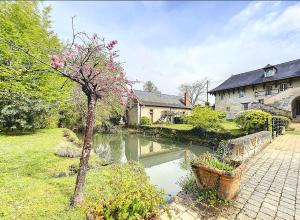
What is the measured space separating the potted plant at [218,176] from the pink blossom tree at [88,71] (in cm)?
218

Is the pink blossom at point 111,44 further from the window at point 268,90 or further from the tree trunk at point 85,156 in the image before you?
the window at point 268,90

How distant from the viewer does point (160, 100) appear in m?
29.2

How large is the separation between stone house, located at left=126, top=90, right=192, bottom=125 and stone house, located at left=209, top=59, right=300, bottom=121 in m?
6.49

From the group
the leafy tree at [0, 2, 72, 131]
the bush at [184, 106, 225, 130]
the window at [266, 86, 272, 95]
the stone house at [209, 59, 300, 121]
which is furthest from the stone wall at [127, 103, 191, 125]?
the leafy tree at [0, 2, 72, 131]

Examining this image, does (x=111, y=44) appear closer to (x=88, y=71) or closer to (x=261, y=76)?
(x=88, y=71)

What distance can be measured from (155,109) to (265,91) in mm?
14844

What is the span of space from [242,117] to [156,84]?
38.7 metres

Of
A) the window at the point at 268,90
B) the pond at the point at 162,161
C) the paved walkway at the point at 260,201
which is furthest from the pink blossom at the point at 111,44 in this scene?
the window at the point at 268,90

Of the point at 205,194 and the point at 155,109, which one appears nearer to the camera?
the point at 205,194

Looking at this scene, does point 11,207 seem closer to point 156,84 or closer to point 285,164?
point 285,164

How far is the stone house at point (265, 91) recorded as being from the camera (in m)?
18.3

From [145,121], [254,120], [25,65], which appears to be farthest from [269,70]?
[25,65]

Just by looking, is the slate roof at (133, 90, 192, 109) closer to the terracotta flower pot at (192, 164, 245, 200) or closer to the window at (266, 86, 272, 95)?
the window at (266, 86, 272, 95)

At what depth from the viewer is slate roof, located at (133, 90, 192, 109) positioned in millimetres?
26672
